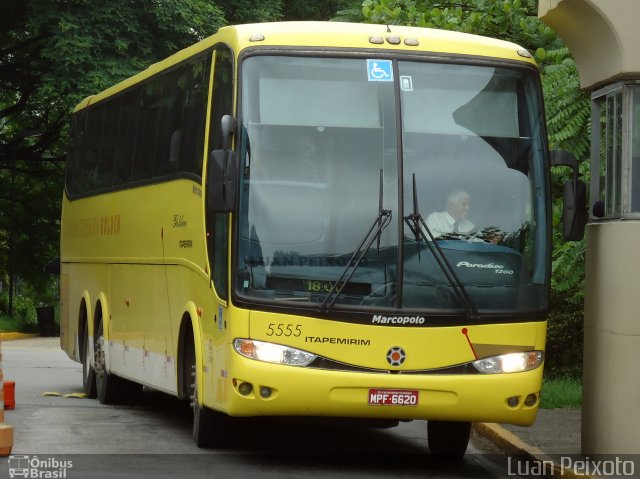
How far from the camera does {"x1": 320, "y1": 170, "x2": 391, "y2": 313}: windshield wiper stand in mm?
10844

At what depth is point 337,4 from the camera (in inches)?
1414

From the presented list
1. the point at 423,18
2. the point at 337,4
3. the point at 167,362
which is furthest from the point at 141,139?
the point at 337,4

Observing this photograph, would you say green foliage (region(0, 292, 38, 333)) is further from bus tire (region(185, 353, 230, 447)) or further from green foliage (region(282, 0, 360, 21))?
bus tire (region(185, 353, 230, 447))

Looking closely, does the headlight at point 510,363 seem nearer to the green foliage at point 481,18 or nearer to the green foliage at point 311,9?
the green foliage at point 481,18

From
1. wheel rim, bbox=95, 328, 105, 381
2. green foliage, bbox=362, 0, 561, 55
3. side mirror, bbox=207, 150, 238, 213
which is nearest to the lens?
side mirror, bbox=207, 150, 238, 213

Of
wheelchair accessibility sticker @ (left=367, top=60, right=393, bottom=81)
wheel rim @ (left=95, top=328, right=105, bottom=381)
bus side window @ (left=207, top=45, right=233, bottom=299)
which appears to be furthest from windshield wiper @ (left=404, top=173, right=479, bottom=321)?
wheel rim @ (left=95, top=328, right=105, bottom=381)

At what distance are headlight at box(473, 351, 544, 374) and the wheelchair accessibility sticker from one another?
2313 mm

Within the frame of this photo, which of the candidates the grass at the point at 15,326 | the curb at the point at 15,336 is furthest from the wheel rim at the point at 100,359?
the grass at the point at 15,326

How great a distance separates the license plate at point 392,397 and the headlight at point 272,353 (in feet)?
1.74

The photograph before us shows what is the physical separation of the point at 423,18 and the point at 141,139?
4.67 meters

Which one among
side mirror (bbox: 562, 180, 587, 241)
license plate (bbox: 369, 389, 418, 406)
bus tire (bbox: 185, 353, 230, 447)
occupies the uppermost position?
side mirror (bbox: 562, 180, 587, 241)

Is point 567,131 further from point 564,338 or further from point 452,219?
point 564,338

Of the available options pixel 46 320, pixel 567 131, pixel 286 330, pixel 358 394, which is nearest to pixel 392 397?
pixel 358 394

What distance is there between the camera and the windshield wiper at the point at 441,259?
36.1ft
